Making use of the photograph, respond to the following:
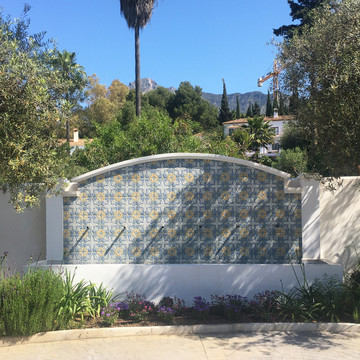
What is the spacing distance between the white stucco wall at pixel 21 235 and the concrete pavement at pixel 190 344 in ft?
8.69

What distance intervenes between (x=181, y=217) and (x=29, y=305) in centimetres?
331

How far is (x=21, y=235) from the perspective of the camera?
30.8 ft

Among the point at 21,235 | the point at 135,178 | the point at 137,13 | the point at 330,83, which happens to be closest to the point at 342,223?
the point at 330,83

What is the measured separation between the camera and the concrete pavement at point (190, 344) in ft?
21.3

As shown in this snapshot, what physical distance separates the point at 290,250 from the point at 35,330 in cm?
499

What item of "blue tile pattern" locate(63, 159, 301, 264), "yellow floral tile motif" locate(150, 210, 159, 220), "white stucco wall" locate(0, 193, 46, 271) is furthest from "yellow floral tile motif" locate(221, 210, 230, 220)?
"white stucco wall" locate(0, 193, 46, 271)

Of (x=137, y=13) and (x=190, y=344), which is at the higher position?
(x=137, y=13)

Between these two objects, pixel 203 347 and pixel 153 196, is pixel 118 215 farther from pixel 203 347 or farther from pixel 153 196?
pixel 203 347

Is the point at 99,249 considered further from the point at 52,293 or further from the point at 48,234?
the point at 52,293

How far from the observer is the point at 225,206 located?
352 inches

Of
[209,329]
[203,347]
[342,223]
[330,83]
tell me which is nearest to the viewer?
[203,347]

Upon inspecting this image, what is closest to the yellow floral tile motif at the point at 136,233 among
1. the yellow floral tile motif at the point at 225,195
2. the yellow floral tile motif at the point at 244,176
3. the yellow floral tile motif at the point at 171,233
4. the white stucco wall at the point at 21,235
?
the yellow floral tile motif at the point at 171,233

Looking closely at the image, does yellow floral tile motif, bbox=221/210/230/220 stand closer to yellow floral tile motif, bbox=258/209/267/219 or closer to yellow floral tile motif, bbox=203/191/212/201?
yellow floral tile motif, bbox=203/191/212/201

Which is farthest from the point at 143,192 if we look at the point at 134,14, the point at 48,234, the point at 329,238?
the point at 134,14
